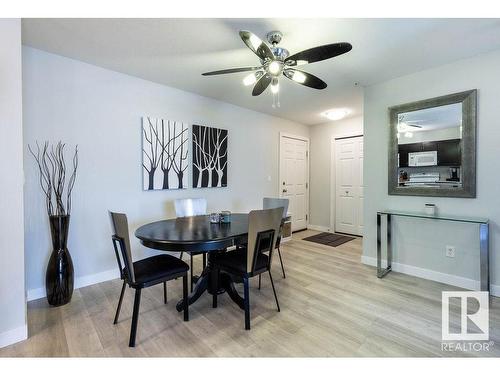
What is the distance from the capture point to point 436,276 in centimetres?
268

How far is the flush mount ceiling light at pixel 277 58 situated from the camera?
1652mm

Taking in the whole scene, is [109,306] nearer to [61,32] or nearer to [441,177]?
[61,32]

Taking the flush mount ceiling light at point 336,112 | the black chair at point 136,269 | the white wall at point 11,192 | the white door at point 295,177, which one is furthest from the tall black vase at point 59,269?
the flush mount ceiling light at point 336,112

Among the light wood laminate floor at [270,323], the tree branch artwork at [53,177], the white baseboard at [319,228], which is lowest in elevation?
the light wood laminate floor at [270,323]

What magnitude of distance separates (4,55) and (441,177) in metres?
3.97

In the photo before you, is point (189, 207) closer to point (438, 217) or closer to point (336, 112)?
point (438, 217)

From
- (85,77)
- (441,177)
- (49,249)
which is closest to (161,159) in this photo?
(85,77)

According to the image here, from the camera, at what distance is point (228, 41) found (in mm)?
2107

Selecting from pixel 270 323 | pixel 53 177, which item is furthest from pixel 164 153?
pixel 270 323

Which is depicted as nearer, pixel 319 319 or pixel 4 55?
pixel 4 55

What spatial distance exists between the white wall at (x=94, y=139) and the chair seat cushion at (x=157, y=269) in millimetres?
1047

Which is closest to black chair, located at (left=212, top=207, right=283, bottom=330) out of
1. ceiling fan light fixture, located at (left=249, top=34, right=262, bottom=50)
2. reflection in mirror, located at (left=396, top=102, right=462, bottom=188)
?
ceiling fan light fixture, located at (left=249, top=34, right=262, bottom=50)

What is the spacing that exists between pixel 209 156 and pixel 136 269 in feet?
6.74

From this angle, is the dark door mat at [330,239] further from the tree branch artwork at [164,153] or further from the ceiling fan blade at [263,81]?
the ceiling fan blade at [263,81]
